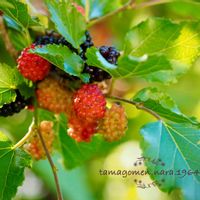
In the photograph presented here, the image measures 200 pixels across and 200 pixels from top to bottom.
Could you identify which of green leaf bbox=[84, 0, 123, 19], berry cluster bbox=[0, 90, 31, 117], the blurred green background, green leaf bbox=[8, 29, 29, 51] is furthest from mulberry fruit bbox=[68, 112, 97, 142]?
the blurred green background

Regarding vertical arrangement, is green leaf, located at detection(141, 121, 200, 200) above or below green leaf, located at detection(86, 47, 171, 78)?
below

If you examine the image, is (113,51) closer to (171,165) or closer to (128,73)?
(128,73)

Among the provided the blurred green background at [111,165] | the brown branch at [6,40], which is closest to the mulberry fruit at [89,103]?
the brown branch at [6,40]

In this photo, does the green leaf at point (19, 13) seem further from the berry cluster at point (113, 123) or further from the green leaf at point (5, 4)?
the berry cluster at point (113, 123)

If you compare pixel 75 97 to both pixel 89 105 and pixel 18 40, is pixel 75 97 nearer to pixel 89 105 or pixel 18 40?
pixel 89 105

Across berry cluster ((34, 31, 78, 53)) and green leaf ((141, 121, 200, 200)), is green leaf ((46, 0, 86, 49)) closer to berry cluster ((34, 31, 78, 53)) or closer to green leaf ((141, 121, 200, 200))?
berry cluster ((34, 31, 78, 53))

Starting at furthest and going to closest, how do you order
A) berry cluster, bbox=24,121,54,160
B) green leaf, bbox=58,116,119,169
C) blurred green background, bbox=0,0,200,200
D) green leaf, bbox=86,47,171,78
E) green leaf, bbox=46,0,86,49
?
blurred green background, bbox=0,0,200,200 → green leaf, bbox=58,116,119,169 → berry cluster, bbox=24,121,54,160 → green leaf, bbox=46,0,86,49 → green leaf, bbox=86,47,171,78
